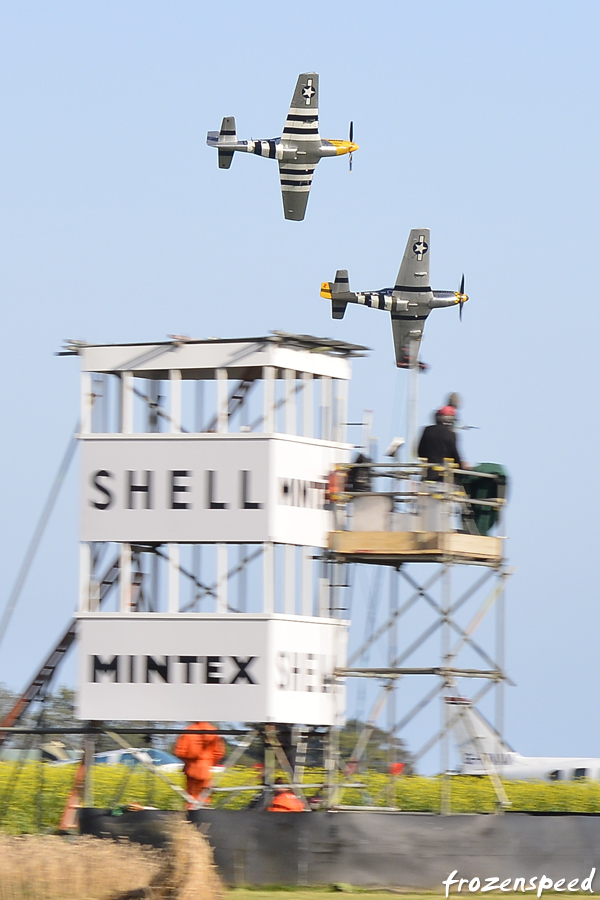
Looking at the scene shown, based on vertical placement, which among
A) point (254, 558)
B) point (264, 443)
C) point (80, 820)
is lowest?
point (80, 820)

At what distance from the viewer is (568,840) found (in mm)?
21781

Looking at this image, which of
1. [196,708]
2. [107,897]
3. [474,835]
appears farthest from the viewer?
[196,708]

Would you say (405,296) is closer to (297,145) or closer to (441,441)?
(297,145)

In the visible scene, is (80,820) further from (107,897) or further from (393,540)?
(393,540)

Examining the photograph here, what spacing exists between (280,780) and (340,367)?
223 inches

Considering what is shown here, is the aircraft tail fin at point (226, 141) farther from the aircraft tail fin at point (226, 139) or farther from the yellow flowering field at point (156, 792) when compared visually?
the yellow flowering field at point (156, 792)

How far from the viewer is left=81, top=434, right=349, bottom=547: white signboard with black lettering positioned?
23438 millimetres

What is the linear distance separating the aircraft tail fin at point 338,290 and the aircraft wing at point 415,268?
1481 millimetres

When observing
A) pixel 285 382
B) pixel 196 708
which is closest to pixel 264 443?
pixel 285 382

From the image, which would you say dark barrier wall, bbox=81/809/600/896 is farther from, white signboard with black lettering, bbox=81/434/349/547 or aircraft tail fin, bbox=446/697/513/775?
white signboard with black lettering, bbox=81/434/349/547

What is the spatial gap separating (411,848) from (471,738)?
2.27 m

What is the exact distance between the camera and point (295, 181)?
56406 millimetres

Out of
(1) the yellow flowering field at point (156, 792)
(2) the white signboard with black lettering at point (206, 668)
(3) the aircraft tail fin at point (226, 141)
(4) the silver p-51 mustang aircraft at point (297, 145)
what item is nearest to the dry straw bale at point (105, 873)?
(2) the white signboard with black lettering at point (206, 668)

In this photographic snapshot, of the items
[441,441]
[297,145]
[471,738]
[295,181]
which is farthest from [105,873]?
[295,181]
